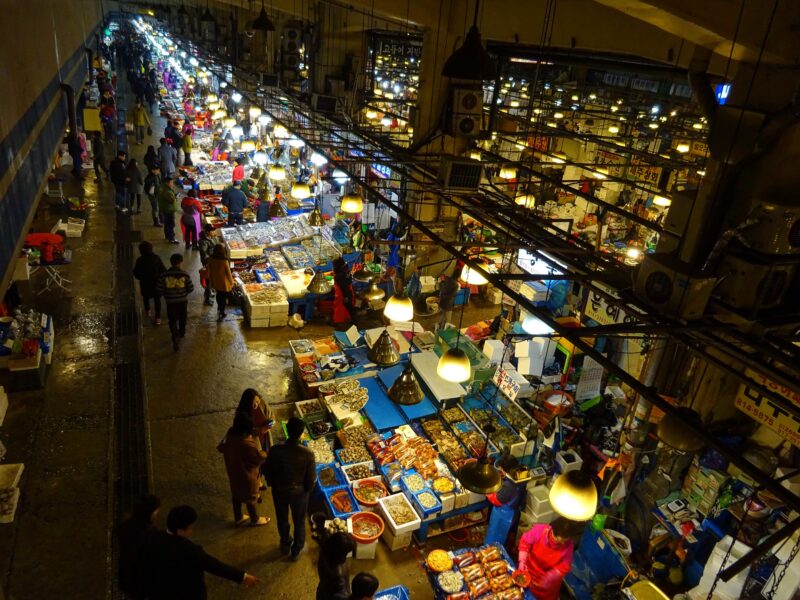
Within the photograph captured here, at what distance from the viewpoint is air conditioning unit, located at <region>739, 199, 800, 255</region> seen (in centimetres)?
327

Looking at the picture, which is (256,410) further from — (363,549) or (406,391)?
(363,549)

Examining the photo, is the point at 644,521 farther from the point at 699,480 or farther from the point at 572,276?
the point at 572,276

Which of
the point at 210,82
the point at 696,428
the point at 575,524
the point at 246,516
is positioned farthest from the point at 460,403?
the point at 210,82

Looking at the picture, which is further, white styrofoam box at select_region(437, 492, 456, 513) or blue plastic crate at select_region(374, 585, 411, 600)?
white styrofoam box at select_region(437, 492, 456, 513)

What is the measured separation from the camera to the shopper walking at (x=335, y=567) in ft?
15.4

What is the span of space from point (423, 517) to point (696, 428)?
15.4ft

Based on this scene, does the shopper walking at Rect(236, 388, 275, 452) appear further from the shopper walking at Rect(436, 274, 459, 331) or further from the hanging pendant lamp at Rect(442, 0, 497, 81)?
the hanging pendant lamp at Rect(442, 0, 497, 81)

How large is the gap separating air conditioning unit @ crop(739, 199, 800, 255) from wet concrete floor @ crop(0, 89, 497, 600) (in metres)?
5.05

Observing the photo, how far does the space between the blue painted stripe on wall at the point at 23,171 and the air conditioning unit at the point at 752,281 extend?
212 inches

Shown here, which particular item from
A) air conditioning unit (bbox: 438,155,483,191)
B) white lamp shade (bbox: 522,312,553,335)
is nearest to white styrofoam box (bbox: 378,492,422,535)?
white lamp shade (bbox: 522,312,553,335)

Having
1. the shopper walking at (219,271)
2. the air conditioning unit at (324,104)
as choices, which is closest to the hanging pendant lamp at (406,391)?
the shopper walking at (219,271)

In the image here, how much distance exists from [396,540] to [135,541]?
3.02 m

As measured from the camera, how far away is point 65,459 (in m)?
7.31

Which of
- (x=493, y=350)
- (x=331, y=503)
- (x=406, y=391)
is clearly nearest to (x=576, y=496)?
(x=406, y=391)
